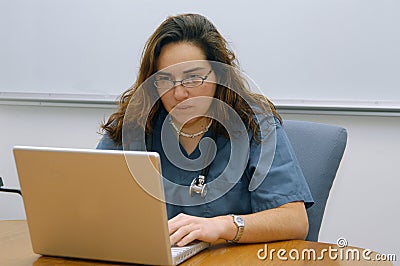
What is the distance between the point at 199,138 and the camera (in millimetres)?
1614

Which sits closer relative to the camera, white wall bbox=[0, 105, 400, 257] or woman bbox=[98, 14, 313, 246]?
woman bbox=[98, 14, 313, 246]

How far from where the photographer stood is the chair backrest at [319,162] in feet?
5.16

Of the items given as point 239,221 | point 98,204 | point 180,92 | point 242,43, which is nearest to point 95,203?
point 98,204

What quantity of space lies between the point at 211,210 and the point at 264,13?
1.06 m

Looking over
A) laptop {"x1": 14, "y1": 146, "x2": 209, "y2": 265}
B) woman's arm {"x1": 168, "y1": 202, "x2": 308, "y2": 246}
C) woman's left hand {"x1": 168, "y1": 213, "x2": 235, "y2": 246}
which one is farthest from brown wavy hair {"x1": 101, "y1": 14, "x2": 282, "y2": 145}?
laptop {"x1": 14, "y1": 146, "x2": 209, "y2": 265}

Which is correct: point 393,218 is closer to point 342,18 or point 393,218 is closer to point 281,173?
point 342,18

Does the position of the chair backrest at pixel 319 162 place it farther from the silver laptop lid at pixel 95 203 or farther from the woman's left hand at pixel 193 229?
the silver laptop lid at pixel 95 203

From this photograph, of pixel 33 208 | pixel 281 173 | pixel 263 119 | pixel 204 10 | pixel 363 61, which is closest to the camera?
pixel 33 208

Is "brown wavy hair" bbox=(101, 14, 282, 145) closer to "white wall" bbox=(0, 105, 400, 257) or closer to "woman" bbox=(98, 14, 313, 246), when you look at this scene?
"woman" bbox=(98, 14, 313, 246)

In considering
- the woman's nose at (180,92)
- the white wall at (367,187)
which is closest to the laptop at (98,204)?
the woman's nose at (180,92)

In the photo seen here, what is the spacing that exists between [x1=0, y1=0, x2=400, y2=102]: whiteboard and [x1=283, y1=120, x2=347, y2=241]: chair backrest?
717mm

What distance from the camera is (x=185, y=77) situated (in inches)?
59.8

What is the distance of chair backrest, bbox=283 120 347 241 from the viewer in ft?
5.16

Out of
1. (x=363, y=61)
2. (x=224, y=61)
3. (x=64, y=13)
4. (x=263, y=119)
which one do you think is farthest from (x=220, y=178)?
(x=64, y=13)
